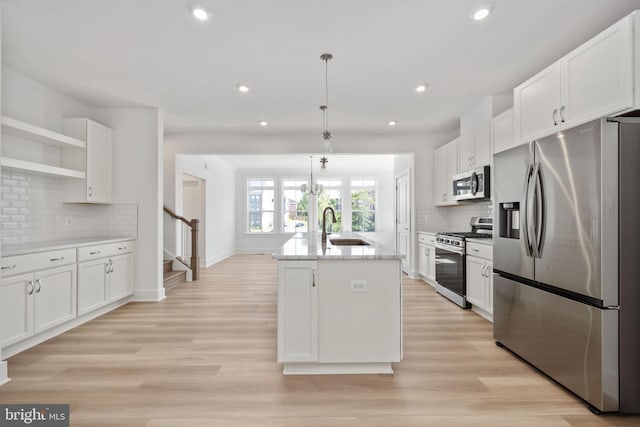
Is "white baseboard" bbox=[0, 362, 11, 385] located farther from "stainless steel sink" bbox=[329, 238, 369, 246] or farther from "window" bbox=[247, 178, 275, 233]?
"window" bbox=[247, 178, 275, 233]

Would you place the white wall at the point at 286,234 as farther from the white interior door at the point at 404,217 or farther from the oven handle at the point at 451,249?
the oven handle at the point at 451,249

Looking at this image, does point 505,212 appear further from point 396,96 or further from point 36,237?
point 36,237

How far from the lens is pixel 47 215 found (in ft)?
12.5

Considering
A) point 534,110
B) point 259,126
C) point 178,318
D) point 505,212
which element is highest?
point 259,126

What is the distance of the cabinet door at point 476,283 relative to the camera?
3.77m

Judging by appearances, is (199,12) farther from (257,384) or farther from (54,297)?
(54,297)

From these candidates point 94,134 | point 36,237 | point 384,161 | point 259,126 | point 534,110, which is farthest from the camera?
point 384,161

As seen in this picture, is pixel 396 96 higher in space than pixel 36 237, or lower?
higher

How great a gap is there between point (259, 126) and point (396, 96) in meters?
2.40

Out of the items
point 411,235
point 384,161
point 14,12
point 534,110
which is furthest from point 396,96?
point 384,161

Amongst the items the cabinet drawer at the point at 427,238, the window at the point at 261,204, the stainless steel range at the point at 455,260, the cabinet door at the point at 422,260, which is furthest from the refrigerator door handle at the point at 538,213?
the window at the point at 261,204

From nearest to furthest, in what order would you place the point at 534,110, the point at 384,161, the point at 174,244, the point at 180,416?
the point at 180,416 → the point at 534,110 → the point at 174,244 → the point at 384,161

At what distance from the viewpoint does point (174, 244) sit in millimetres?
6043

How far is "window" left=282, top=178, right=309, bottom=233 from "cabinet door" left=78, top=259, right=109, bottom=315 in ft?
21.1
